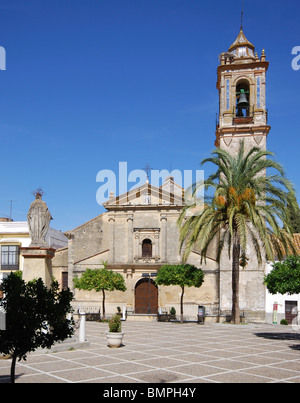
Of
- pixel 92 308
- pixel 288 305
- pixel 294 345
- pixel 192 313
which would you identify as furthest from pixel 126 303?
pixel 294 345

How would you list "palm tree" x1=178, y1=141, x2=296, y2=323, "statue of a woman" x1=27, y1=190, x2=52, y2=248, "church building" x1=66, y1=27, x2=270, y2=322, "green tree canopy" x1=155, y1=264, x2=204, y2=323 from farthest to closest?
"church building" x1=66, y1=27, x2=270, y2=322 → "green tree canopy" x1=155, y1=264, x2=204, y2=323 → "palm tree" x1=178, y1=141, x2=296, y2=323 → "statue of a woman" x1=27, y1=190, x2=52, y2=248

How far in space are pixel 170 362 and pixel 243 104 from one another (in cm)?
2168

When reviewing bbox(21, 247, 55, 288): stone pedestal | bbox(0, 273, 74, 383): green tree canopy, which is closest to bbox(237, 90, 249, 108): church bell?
bbox(21, 247, 55, 288): stone pedestal

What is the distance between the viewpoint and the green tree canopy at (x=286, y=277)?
15.3 meters

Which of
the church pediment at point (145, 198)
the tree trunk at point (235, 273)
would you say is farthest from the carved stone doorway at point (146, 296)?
the tree trunk at point (235, 273)

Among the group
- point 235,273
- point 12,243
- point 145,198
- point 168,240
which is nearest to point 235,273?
point 235,273

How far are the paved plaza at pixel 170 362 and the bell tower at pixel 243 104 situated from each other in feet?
51.1

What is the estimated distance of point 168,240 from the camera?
33125 millimetres

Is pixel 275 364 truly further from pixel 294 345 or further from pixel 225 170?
pixel 225 170

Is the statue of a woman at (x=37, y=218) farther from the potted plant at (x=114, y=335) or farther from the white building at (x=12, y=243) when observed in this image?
the white building at (x=12, y=243)

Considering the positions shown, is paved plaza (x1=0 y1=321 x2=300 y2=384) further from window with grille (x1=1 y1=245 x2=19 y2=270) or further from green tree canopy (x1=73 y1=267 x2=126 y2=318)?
window with grille (x1=1 y1=245 x2=19 y2=270)

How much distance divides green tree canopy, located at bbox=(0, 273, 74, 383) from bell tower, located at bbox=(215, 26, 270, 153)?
939 inches

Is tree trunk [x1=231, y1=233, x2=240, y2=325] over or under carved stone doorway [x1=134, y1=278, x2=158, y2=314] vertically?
over

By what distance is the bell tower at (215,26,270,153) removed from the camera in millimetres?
29172
